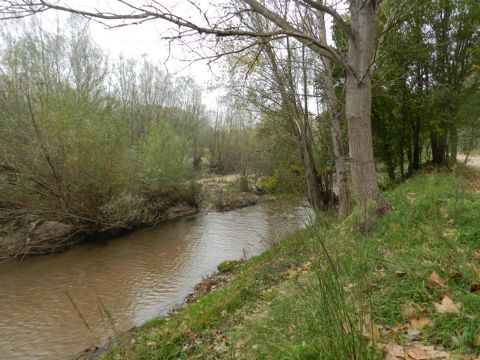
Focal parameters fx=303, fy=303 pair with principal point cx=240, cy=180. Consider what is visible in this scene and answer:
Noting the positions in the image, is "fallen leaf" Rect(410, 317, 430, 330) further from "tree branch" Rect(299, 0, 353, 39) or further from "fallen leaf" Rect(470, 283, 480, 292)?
"tree branch" Rect(299, 0, 353, 39)

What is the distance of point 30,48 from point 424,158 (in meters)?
21.4

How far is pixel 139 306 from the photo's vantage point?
7.97 meters

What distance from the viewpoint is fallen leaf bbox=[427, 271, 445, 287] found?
2.70 meters

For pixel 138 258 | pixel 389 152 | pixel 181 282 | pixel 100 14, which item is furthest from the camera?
pixel 389 152

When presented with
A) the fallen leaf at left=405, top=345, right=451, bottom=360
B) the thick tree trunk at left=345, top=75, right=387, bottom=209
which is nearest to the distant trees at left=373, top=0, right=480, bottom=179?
the thick tree trunk at left=345, top=75, right=387, bottom=209

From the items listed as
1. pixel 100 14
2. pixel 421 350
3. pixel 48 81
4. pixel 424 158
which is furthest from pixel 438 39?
pixel 48 81

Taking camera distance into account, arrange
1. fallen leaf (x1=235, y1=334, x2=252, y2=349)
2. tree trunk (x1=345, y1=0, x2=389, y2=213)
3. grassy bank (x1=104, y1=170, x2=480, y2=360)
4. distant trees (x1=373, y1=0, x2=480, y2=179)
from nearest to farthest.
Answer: grassy bank (x1=104, y1=170, x2=480, y2=360) → fallen leaf (x1=235, y1=334, x2=252, y2=349) → tree trunk (x1=345, y1=0, x2=389, y2=213) → distant trees (x1=373, y1=0, x2=480, y2=179)

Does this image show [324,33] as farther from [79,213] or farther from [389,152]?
[79,213]

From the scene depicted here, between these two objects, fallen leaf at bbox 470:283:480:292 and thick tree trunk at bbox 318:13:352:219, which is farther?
thick tree trunk at bbox 318:13:352:219

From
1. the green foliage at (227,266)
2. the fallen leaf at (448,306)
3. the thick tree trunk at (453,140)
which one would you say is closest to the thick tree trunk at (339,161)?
the green foliage at (227,266)

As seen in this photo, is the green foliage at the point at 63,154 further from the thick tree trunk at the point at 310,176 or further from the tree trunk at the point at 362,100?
the tree trunk at the point at 362,100

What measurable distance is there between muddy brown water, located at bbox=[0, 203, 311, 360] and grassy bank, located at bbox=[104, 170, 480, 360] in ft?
3.13

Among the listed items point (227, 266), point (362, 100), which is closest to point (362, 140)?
point (362, 100)

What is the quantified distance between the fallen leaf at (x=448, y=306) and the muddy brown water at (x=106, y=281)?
164 centimetres
